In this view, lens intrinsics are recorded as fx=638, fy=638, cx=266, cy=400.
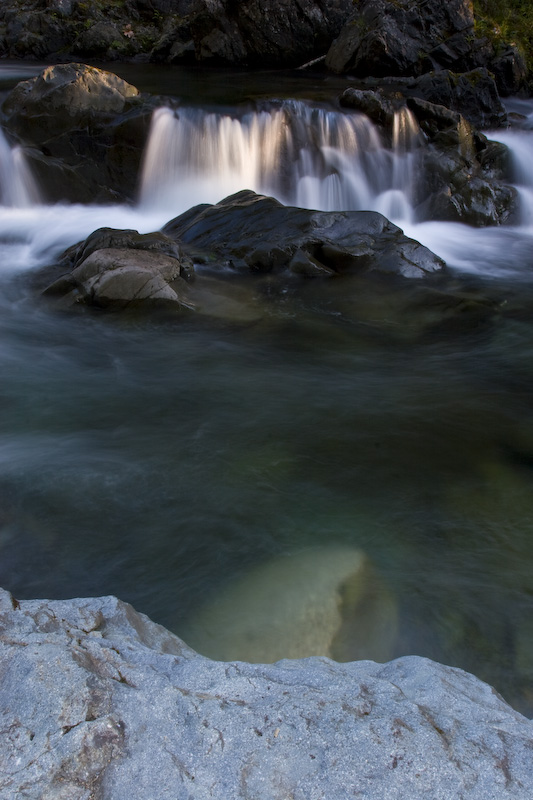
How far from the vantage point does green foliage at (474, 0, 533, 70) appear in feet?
63.8

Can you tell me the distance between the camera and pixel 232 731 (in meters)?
1.74

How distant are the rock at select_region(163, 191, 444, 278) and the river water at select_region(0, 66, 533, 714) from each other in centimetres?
97

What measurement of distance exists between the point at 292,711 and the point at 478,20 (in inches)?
886

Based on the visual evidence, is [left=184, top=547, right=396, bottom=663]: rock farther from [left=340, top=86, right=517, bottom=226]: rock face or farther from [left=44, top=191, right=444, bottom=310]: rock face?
[left=340, top=86, right=517, bottom=226]: rock face

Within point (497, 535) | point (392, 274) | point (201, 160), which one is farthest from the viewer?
point (201, 160)

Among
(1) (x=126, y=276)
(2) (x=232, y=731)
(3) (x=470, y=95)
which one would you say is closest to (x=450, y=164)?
(3) (x=470, y=95)

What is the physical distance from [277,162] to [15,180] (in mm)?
4893

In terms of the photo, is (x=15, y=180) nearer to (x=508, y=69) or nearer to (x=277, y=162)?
(x=277, y=162)

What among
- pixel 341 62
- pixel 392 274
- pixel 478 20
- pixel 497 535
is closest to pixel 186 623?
pixel 497 535

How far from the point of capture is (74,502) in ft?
13.4

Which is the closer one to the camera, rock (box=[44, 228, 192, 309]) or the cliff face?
rock (box=[44, 228, 192, 309])

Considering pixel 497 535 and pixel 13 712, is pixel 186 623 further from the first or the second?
pixel 497 535

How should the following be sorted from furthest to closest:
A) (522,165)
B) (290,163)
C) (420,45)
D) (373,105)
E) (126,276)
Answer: (420,45), (522,165), (373,105), (290,163), (126,276)

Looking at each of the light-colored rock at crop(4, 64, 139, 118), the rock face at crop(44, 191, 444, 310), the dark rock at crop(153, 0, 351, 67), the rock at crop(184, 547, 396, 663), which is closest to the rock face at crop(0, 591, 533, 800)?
the rock at crop(184, 547, 396, 663)
